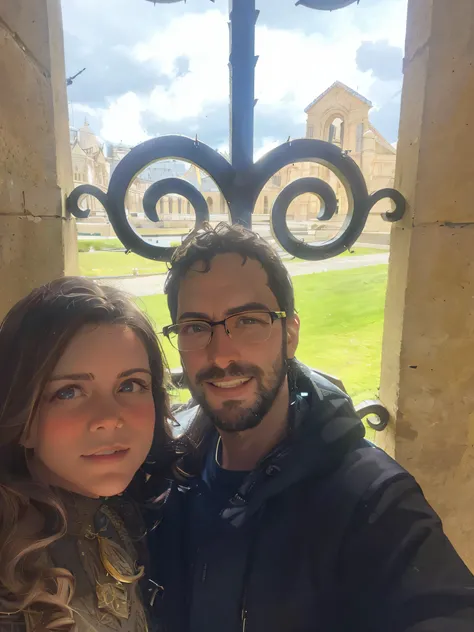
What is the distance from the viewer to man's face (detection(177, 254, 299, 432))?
97 centimetres

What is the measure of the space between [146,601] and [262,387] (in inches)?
19.3

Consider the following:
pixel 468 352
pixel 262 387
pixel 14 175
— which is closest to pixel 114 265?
pixel 14 175

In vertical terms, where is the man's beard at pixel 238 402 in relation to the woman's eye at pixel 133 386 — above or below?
below

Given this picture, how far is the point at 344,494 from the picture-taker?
Answer: 30.9 inches

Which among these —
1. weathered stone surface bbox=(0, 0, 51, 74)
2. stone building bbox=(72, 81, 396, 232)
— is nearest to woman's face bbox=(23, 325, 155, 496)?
weathered stone surface bbox=(0, 0, 51, 74)

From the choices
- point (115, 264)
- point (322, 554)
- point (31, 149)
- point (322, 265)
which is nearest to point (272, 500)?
point (322, 554)

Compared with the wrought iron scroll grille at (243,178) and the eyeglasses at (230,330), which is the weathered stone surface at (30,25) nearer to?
the wrought iron scroll grille at (243,178)

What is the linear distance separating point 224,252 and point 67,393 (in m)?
0.50

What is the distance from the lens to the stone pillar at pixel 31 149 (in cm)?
92

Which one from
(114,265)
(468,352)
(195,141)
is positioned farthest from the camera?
(114,265)

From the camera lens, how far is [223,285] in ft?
3.28

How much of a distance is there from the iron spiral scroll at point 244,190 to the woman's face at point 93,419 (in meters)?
0.41

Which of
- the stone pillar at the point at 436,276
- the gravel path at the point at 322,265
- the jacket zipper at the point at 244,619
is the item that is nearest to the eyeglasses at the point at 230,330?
the stone pillar at the point at 436,276

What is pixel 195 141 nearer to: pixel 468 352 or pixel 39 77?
pixel 39 77
